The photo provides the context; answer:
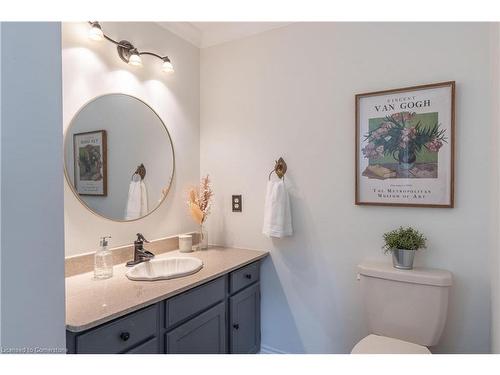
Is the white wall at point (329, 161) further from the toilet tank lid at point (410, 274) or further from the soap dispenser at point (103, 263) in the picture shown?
the soap dispenser at point (103, 263)

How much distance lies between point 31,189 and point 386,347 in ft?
4.92

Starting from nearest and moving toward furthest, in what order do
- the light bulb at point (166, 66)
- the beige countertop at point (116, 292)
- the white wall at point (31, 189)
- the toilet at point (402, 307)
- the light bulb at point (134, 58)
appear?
1. the white wall at point (31, 189)
2. the beige countertop at point (116, 292)
3. the toilet at point (402, 307)
4. the light bulb at point (134, 58)
5. the light bulb at point (166, 66)

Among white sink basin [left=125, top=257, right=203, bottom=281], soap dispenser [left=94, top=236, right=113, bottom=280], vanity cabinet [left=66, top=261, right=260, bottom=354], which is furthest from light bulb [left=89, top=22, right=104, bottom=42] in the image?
vanity cabinet [left=66, top=261, right=260, bottom=354]

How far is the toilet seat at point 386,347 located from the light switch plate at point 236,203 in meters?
1.14

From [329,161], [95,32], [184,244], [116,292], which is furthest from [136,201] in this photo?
[329,161]

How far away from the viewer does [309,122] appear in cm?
185

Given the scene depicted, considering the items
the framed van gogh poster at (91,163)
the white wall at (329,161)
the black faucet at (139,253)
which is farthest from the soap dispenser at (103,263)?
the white wall at (329,161)

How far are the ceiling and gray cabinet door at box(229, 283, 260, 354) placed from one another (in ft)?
5.88

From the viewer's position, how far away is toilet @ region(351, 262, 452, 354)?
1372 millimetres

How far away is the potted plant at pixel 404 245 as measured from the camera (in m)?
1.48

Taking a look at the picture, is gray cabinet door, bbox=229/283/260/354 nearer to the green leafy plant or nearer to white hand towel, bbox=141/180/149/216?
white hand towel, bbox=141/180/149/216

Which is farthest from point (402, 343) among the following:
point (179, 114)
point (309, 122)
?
point (179, 114)

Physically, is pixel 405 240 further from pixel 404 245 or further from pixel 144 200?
pixel 144 200
